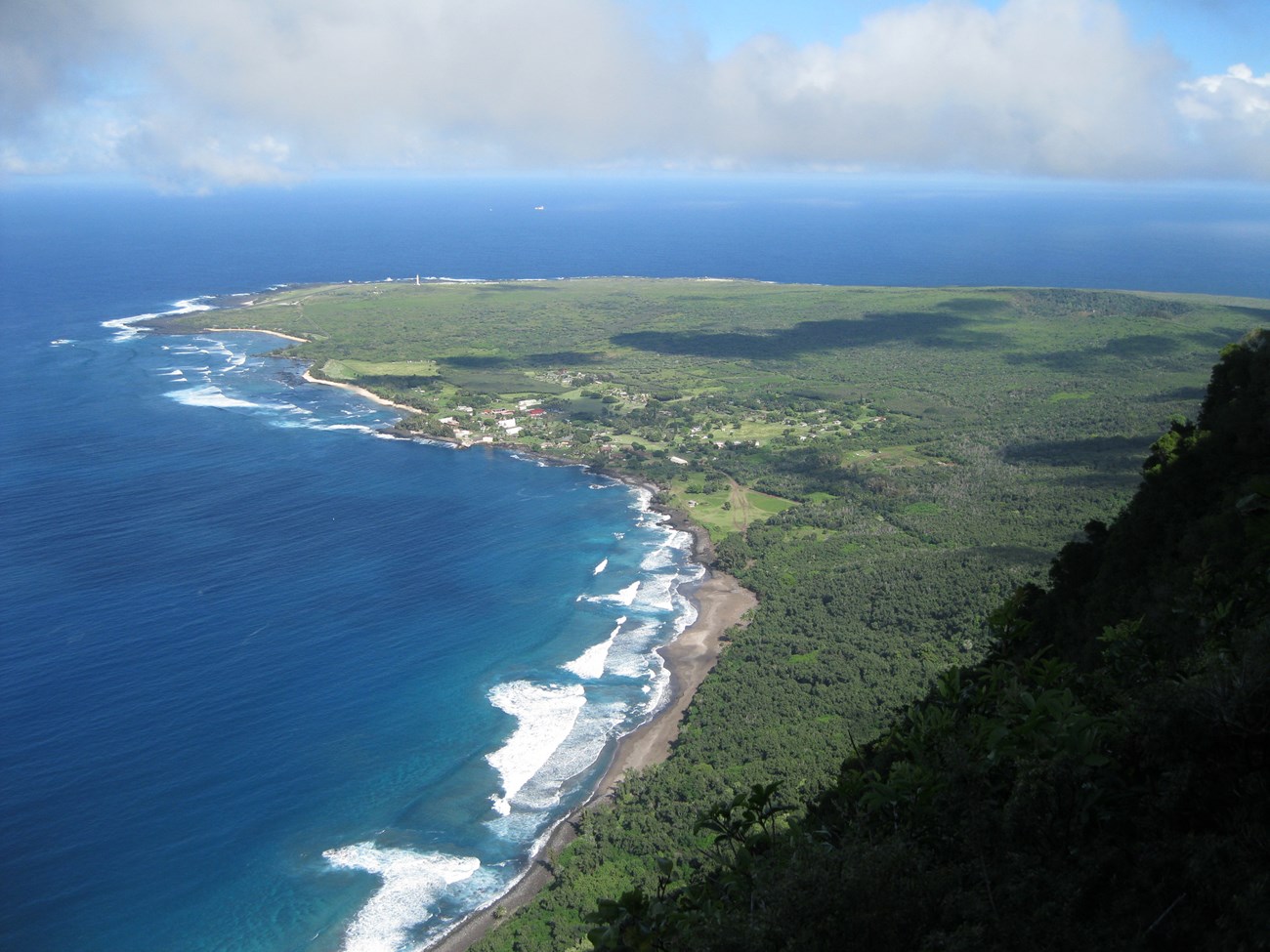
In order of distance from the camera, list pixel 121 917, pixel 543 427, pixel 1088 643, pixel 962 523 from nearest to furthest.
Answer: pixel 1088 643 → pixel 121 917 → pixel 962 523 → pixel 543 427

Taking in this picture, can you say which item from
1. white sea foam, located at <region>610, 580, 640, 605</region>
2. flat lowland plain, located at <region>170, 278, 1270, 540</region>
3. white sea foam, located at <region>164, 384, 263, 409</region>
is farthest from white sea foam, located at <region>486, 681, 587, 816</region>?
white sea foam, located at <region>164, 384, 263, 409</region>

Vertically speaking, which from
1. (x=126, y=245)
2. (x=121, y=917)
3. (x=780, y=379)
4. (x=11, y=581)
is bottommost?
(x=121, y=917)

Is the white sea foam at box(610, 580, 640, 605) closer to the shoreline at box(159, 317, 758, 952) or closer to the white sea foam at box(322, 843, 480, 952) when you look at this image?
the shoreline at box(159, 317, 758, 952)

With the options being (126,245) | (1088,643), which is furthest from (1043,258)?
(1088,643)

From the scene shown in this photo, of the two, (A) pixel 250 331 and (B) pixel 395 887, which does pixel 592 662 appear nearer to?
(B) pixel 395 887

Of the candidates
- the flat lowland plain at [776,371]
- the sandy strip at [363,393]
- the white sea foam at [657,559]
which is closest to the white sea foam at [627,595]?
the white sea foam at [657,559]

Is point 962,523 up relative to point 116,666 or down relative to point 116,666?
up

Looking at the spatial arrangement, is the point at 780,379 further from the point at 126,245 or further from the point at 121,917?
the point at 126,245
